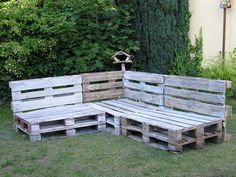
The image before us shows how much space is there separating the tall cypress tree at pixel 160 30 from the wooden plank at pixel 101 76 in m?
1.04

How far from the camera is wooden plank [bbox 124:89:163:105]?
6.44m

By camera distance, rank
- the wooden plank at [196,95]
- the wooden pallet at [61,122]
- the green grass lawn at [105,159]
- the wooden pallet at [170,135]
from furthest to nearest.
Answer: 1. the wooden pallet at [61,122]
2. the wooden plank at [196,95]
3. the wooden pallet at [170,135]
4. the green grass lawn at [105,159]

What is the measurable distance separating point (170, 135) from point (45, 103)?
252 centimetres

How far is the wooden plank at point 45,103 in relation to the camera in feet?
20.9

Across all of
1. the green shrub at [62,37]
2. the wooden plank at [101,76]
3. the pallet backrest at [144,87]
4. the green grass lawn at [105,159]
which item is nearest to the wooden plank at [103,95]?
the pallet backrest at [144,87]

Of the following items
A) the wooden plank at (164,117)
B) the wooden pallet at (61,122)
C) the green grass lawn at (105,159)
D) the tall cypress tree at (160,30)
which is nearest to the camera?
the green grass lawn at (105,159)

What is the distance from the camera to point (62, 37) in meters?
7.85

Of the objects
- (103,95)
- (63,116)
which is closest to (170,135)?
(63,116)

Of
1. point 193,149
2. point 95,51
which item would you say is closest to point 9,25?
point 95,51

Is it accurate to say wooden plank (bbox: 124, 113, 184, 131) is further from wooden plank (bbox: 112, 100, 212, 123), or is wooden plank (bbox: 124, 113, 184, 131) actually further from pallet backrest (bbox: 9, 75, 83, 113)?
pallet backrest (bbox: 9, 75, 83, 113)

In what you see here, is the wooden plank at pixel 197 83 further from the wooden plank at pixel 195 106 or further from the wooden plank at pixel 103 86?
the wooden plank at pixel 103 86

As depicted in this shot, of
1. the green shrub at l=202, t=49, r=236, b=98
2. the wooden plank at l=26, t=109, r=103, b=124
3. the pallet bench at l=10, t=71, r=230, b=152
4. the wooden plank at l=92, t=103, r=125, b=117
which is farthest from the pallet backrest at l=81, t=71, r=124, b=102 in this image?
the green shrub at l=202, t=49, r=236, b=98

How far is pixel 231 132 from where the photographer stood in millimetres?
5984

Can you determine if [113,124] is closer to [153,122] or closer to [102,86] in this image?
[153,122]
